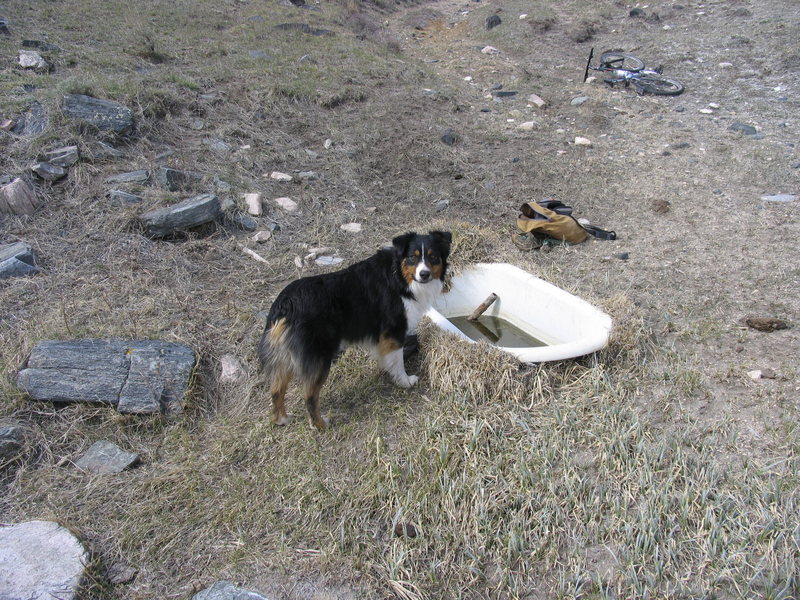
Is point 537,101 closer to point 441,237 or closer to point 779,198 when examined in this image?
point 779,198

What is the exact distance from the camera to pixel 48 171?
17.3 feet

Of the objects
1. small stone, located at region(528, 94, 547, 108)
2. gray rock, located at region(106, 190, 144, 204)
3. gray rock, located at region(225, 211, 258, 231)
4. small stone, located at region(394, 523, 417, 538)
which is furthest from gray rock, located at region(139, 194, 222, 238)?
small stone, located at region(528, 94, 547, 108)

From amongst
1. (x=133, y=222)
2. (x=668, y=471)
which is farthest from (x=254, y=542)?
(x=133, y=222)

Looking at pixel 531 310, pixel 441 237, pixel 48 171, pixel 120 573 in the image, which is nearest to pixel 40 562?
pixel 120 573

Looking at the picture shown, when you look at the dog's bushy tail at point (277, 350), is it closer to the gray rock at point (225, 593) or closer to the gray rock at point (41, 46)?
the gray rock at point (225, 593)

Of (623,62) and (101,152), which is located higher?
(623,62)

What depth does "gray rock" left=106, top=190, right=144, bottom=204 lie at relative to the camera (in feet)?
16.9

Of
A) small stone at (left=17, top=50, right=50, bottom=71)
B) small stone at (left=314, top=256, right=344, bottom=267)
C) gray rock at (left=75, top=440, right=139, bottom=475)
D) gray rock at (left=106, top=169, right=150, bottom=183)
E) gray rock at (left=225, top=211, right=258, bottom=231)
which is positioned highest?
small stone at (left=17, top=50, right=50, bottom=71)

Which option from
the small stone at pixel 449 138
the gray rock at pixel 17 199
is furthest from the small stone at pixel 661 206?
the gray rock at pixel 17 199

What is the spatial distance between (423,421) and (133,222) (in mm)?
3455

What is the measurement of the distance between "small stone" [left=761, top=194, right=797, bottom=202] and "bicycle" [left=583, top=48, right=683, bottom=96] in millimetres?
3727

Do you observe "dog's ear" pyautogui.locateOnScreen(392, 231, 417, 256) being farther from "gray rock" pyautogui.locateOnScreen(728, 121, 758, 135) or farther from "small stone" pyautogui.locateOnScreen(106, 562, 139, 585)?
"gray rock" pyautogui.locateOnScreen(728, 121, 758, 135)

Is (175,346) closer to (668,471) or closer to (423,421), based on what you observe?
(423,421)

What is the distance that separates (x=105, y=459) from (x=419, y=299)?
2.10m
